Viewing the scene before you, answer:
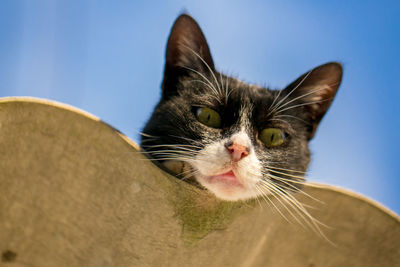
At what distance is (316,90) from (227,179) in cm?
78

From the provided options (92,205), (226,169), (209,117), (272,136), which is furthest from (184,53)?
(92,205)

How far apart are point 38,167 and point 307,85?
4.39ft

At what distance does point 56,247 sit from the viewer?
43.7 inches

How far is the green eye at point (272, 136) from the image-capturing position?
4.94ft

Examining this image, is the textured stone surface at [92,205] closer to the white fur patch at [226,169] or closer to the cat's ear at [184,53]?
the white fur patch at [226,169]

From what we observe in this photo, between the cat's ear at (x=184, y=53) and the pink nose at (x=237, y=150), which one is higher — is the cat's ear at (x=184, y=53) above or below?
above

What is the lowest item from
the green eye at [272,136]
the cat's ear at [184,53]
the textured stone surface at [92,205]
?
the textured stone surface at [92,205]

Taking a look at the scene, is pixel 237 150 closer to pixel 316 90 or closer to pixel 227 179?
pixel 227 179

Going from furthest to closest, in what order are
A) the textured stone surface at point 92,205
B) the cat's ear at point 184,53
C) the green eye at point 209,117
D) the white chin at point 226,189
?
the cat's ear at point 184,53, the green eye at point 209,117, the white chin at point 226,189, the textured stone surface at point 92,205

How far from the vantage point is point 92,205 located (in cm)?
105

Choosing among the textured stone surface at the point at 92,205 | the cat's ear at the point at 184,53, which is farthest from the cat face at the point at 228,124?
the textured stone surface at the point at 92,205

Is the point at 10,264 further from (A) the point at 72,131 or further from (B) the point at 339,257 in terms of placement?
(B) the point at 339,257

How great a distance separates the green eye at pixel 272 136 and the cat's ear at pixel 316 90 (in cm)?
24

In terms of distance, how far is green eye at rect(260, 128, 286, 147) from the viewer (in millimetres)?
1507
